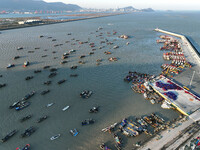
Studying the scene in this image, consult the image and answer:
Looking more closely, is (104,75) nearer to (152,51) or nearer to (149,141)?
(149,141)

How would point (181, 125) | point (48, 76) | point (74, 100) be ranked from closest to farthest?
point (181, 125)
point (74, 100)
point (48, 76)

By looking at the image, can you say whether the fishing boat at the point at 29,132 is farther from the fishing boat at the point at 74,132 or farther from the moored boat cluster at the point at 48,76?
the fishing boat at the point at 74,132

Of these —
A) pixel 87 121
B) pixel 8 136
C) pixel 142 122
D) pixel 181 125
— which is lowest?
pixel 8 136

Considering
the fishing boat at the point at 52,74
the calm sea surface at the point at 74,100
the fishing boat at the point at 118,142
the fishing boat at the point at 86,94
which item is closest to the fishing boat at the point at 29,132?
the calm sea surface at the point at 74,100

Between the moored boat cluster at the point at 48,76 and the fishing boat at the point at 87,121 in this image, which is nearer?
the moored boat cluster at the point at 48,76

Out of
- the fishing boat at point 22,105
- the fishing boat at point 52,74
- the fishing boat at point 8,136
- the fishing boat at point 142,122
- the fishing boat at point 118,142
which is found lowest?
the fishing boat at point 118,142

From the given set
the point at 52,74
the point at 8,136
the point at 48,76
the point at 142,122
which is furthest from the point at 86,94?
the point at 8,136

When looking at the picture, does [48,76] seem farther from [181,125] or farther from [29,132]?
[181,125]

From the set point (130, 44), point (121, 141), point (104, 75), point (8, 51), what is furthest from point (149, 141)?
point (8, 51)

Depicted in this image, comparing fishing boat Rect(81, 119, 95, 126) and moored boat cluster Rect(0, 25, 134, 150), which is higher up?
moored boat cluster Rect(0, 25, 134, 150)

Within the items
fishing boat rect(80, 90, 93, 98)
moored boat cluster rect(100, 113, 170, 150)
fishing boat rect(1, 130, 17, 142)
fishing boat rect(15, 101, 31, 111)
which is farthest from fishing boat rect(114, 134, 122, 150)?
fishing boat rect(15, 101, 31, 111)

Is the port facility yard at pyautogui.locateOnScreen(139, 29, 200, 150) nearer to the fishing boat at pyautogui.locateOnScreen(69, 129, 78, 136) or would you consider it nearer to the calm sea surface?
the calm sea surface
